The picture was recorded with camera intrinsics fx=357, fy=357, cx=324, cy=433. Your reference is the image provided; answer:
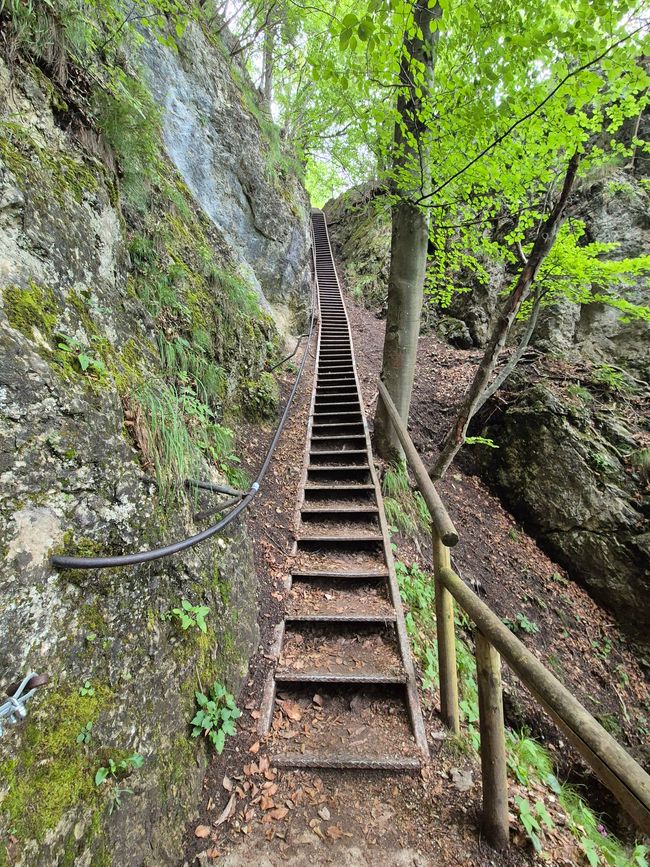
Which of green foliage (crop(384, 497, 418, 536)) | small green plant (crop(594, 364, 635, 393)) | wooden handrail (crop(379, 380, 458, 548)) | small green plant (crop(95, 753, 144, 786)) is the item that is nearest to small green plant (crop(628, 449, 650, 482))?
small green plant (crop(594, 364, 635, 393))

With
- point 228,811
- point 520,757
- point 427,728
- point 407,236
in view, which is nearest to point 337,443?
point 407,236

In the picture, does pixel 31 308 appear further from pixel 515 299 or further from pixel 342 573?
pixel 515 299

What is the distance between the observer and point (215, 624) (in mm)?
2600

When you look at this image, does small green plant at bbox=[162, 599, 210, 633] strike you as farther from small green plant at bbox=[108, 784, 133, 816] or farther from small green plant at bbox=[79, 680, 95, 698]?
small green plant at bbox=[108, 784, 133, 816]

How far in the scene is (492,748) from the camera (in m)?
1.78

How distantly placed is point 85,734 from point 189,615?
0.78 m

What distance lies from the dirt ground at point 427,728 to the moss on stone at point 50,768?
885mm

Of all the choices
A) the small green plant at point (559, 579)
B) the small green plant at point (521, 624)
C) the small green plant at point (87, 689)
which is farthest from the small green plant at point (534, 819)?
the small green plant at point (559, 579)

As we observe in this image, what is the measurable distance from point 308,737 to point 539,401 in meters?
6.74

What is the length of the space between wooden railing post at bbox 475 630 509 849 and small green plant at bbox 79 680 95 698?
6.06 feet

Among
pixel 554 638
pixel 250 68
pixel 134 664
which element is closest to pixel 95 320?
pixel 134 664

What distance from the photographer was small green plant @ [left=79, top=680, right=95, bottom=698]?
1622mm

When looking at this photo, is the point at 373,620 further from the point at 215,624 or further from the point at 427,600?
the point at 215,624

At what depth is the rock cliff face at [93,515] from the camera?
1464mm
